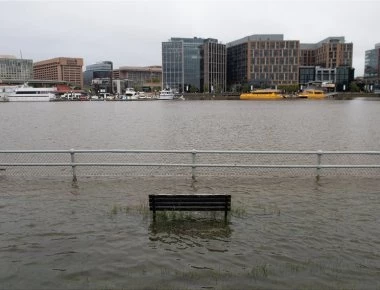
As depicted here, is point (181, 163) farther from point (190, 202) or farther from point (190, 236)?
point (190, 236)

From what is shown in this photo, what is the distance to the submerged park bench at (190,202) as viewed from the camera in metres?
9.93

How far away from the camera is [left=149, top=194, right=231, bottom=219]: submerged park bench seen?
9.93 m

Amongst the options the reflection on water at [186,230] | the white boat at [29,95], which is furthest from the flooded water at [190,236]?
the white boat at [29,95]

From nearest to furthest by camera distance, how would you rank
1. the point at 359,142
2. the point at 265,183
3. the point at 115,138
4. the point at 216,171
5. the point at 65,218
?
the point at 65,218
the point at 265,183
the point at 216,171
the point at 359,142
the point at 115,138

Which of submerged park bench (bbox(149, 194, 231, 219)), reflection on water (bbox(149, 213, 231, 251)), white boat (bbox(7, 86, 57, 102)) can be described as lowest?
reflection on water (bbox(149, 213, 231, 251))

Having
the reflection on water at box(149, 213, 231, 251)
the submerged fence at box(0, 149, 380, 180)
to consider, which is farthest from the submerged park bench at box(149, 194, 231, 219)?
the submerged fence at box(0, 149, 380, 180)

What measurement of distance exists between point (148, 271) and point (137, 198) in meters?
5.08

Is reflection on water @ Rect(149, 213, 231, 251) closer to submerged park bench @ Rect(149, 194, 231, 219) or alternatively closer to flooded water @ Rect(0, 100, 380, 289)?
flooded water @ Rect(0, 100, 380, 289)

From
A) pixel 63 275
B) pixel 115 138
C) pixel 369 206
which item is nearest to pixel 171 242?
pixel 63 275

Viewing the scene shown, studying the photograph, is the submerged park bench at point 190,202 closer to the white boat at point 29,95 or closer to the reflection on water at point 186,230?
the reflection on water at point 186,230

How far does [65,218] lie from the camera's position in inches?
414

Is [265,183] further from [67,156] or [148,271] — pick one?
[67,156]

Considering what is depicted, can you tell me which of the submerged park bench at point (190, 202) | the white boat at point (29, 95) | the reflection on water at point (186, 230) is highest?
the white boat at point (29, 95)

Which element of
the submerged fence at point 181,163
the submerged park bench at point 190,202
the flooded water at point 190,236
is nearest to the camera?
the flooded water at point 190,236
